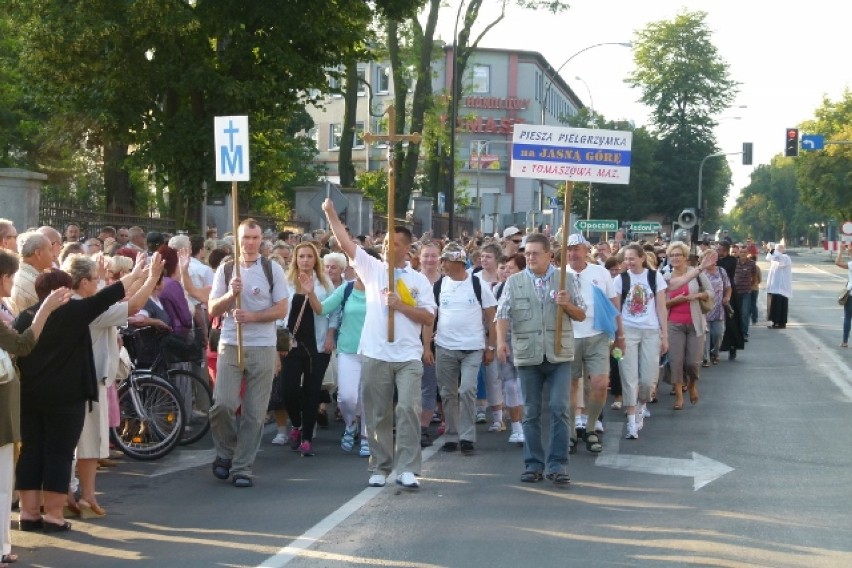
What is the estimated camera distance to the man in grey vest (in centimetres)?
1073

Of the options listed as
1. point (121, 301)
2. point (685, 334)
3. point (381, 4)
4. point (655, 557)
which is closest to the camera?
point (655, 557)

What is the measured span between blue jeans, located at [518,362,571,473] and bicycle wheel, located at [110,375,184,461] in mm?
2999

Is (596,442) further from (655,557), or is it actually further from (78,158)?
(78,158)

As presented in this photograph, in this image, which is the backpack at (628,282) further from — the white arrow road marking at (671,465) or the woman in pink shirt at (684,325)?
the white arrow road marking at (671,465)

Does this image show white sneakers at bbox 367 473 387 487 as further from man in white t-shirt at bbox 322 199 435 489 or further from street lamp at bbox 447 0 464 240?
street lamp at bbox 447 0 464 240

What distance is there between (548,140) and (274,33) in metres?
17.2

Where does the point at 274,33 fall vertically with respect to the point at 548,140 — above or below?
above

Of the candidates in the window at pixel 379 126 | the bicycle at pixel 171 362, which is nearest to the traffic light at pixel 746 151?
the window at pixel 379 126

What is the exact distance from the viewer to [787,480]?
10.9m

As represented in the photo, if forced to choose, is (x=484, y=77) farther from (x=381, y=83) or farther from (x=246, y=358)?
(x=246, y=358)

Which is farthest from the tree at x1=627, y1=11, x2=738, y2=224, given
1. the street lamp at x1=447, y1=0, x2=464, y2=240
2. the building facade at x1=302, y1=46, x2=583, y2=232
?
the street lamp at x1=447, y1=0, x2=464, y2=240

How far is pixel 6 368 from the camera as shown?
7652 millimetres

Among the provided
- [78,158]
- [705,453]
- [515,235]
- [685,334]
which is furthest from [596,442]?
[78,158]

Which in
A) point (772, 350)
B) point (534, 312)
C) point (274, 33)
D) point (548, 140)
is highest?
point (274, 33)
